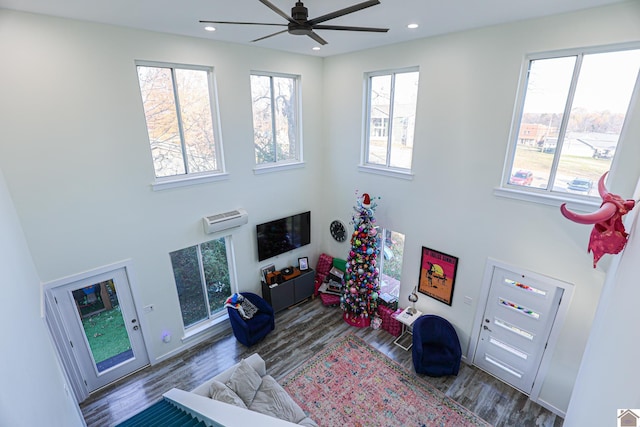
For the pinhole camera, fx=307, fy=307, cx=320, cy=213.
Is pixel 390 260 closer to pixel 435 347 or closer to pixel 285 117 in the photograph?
pixel 435 347

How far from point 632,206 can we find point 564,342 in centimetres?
306

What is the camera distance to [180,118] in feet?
17.8

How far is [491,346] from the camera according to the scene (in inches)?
218

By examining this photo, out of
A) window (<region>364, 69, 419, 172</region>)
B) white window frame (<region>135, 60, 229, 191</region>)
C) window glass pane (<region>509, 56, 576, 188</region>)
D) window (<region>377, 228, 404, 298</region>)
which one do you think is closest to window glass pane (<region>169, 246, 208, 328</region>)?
white window frame (<region>135, 60, 229, 191</region>)

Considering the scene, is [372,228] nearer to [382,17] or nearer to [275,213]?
[275,213]

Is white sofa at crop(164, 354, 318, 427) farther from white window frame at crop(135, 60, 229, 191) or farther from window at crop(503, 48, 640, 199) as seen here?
window at crop(503, 48, 640, 199)

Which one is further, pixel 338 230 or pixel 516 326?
pixel 338 230

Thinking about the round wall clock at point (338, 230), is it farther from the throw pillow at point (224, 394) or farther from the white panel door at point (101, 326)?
the white panel door at point (101, 326)

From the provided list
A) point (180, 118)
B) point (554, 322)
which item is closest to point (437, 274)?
point (554, 322)

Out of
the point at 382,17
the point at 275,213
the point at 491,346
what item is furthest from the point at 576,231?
the point at 275,213

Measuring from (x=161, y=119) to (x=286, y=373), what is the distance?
5.03m

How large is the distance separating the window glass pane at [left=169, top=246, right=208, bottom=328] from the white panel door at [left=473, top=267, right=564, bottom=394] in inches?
217

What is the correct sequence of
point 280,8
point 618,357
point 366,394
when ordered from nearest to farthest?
point 618,357 → point 280,8 → point 366,394

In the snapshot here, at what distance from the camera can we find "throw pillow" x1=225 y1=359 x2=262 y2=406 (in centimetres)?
450
